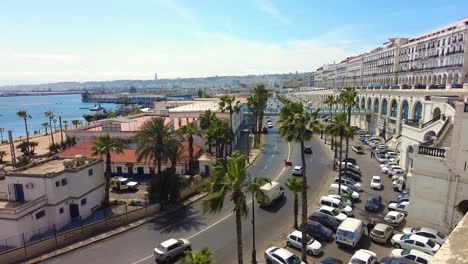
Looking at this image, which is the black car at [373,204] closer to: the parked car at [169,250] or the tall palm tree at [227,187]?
the tall palm tree at [227,187]

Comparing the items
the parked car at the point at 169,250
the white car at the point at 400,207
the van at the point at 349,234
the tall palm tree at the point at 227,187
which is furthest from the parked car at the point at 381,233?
the parked car at the point at 169,250

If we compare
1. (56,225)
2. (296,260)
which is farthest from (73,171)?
(296,260)

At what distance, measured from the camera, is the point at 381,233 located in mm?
27047

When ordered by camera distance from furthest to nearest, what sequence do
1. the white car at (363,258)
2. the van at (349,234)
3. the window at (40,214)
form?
1. the window at (40,214)
2. the van at (349,234)
3. the white car at (363,258)

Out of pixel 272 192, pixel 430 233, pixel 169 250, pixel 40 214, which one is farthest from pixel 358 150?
pixel 40 214

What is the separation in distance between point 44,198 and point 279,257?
984 inches

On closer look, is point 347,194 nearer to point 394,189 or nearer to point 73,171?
point 394,189

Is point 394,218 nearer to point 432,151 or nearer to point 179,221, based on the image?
point 432,151

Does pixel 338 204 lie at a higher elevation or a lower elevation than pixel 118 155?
lower

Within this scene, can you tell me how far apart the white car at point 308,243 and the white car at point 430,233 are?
904 centimetres

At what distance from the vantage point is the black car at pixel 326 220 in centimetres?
2967

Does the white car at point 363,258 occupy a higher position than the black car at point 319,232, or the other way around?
the white car at point 363,258

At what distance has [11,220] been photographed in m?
28.0

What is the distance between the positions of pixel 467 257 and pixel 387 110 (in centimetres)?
7636
